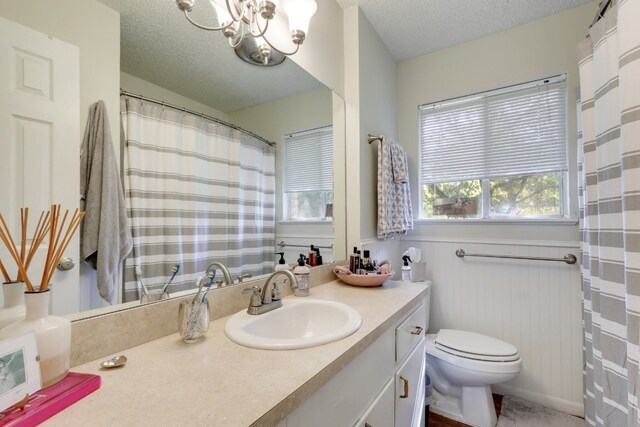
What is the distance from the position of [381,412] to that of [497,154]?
5.89ft

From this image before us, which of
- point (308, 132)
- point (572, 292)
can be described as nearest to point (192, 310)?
point (308, 132)

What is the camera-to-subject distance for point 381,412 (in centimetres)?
96

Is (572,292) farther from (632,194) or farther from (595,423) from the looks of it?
(632,194)

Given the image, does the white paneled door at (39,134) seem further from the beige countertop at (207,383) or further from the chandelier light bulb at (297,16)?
the chandelier light bulb at (297,16)

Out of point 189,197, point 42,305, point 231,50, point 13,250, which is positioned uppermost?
point 231,50

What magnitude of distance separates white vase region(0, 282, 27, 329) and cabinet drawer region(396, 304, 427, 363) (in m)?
1.04

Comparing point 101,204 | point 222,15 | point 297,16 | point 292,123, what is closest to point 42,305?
point 101,204

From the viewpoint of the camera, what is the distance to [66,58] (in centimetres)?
69

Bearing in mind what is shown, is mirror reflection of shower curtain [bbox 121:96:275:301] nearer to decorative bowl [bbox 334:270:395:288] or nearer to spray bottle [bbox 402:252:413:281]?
decorative bowl [bbox 334:270:395:288]

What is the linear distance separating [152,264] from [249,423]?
59 cm

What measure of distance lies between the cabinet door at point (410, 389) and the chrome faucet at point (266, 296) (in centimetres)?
53

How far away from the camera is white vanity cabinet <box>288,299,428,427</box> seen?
0.67 meters

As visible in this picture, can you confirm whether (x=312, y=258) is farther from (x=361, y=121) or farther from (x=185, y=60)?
(x=185, y=60)

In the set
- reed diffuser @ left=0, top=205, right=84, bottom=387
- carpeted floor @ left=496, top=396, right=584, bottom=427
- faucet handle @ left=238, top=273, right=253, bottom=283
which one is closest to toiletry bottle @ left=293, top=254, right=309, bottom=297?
faucet handle @ left=238, top=273, right=253, bottom=283
